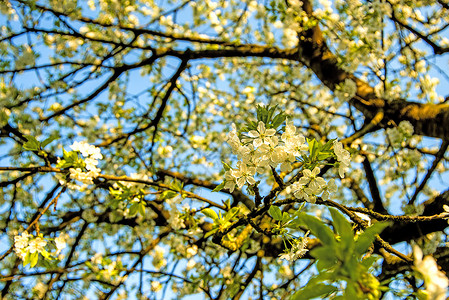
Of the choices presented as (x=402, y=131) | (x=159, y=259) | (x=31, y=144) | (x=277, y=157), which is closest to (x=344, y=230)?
(x=277, y=157)

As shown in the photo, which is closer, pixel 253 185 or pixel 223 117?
pixel 253 185

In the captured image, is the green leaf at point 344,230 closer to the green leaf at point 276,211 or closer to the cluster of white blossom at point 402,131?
the green leaf at point 276,211

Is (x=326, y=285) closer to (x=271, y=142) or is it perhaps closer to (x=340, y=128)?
(x=271, y=142)

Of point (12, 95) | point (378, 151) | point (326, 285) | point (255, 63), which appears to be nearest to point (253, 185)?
point (326, 285)

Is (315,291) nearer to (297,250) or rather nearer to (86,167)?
(297,250)

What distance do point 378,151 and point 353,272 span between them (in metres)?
4.49

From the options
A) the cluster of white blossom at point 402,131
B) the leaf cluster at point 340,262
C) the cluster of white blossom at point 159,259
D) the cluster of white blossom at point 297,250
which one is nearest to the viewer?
the leaf cluster at point 340,262

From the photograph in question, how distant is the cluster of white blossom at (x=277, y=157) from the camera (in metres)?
1.07

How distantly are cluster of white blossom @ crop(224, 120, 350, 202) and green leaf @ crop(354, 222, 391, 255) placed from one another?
1.08 feet

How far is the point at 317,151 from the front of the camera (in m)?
1.09

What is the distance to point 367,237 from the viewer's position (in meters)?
0.75

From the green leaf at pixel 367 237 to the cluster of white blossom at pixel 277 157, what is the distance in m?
0.33

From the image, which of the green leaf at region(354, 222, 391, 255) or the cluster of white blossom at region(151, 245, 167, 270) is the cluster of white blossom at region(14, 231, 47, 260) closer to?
the green leaf at region(354, 222, 391, 255)

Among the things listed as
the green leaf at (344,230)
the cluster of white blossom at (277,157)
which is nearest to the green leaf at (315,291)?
the green leaf at (344,230)
